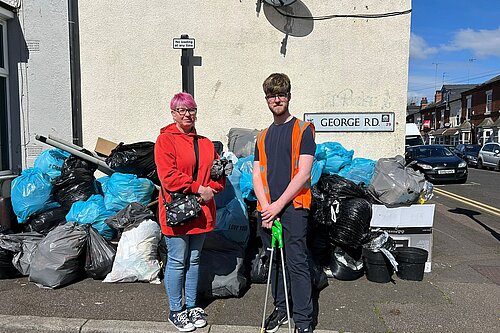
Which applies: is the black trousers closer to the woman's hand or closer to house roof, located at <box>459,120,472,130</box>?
the woman's hand

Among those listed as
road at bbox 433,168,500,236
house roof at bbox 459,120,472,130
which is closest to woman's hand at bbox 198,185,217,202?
road at bbox 433,168,500,236

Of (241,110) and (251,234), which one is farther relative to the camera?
(241,110)

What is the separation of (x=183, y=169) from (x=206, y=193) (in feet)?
0.87

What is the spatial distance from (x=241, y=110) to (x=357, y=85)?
1798mm

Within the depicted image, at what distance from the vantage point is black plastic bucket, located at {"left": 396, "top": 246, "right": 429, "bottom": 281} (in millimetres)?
4367

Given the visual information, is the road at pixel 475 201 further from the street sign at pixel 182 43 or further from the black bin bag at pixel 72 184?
the black bin bag at pixel 72 184

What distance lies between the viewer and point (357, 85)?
6043 millimetres

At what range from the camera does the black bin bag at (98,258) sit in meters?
4.27

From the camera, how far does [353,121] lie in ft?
20.0

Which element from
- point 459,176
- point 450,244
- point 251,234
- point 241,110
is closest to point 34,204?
point 251,234

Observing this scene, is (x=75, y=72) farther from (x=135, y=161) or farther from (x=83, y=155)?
(x=135, y=161)

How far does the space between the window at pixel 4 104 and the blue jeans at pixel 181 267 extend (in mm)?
4200

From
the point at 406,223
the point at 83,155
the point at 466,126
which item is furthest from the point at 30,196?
the point at 466,126

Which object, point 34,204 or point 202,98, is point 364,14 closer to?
point 202,98
